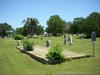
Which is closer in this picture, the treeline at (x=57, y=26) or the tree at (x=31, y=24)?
the treeline at (x=57, y=26)

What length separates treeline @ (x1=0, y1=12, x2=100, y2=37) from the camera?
57.2 metres

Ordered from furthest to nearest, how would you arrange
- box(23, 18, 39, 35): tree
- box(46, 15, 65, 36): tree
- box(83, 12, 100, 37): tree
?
box(46, 15, 65, 36): tree < box(23, 18, 39, 35): tree < box(83, 12, 100, 37): tree

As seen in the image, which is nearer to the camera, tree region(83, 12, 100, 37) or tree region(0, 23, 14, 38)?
tree region(83, 12, 100, 37)

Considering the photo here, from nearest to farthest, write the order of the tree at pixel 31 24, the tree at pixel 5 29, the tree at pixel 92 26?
1. the tree at pixel 92 26
2. the tree at pixel 31 24
3. the tree at pixel 5 29

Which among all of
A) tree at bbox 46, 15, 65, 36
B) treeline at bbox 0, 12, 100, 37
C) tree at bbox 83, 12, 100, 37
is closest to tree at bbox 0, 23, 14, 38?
treeline at bbox 0, 12, 100, 37

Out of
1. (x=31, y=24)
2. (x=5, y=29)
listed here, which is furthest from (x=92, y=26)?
(x=5, y=29)

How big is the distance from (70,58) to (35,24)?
66919 mm

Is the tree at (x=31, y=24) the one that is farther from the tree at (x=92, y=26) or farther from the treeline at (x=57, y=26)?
the tree at (x=92, y=26)

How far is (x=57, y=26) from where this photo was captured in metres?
90.8

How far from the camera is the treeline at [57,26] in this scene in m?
57.2

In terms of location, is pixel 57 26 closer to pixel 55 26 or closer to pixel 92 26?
pixel 55 26

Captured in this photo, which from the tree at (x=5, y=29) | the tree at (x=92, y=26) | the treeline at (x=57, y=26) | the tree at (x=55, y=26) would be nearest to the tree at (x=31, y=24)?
the treeline at (x=57, y=26)

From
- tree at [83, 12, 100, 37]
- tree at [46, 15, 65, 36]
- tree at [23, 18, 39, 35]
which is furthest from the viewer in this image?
tree at [46, 15, 65, 36]

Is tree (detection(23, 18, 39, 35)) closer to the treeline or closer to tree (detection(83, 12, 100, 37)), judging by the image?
the treeline
